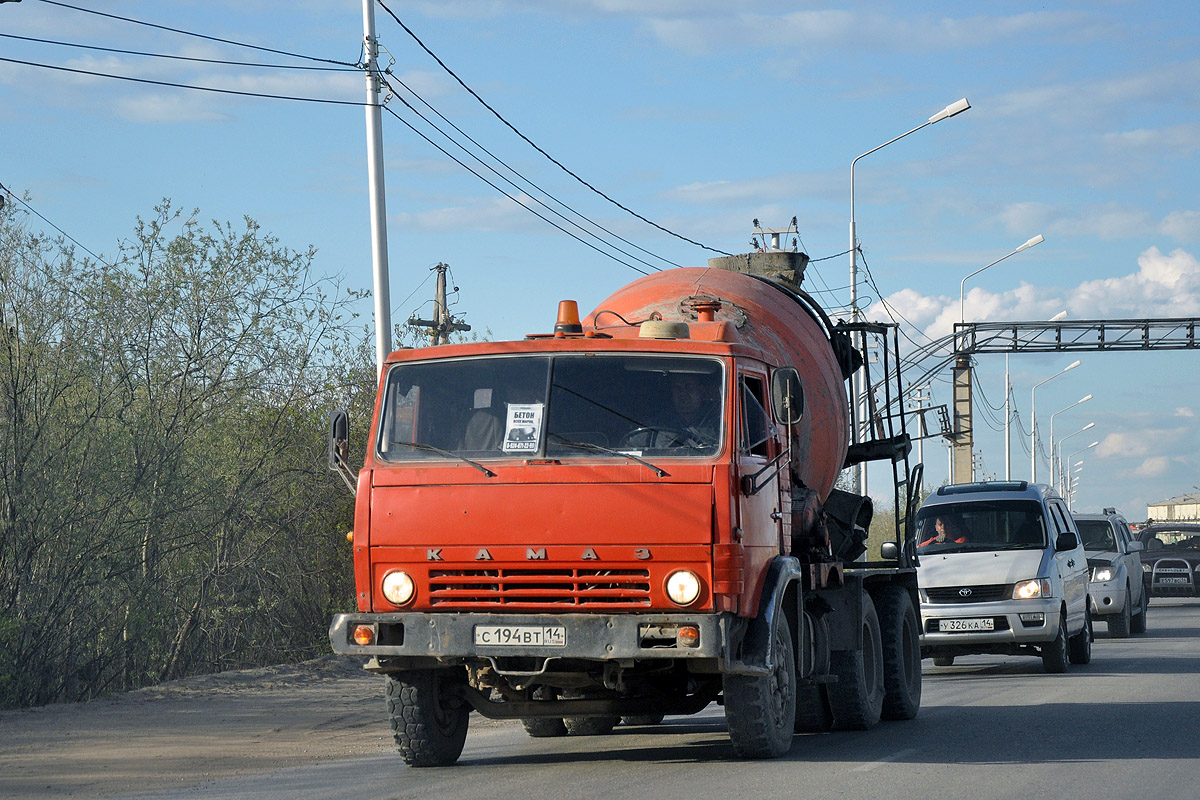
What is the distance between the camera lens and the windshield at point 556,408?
8.12 meters

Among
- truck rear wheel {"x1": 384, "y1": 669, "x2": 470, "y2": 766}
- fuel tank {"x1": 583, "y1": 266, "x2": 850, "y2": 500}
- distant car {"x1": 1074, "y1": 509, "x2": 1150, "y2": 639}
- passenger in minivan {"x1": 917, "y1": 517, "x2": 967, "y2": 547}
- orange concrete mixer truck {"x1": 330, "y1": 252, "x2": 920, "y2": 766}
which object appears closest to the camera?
orange concrete mixer truck {"x1": 330, "y1": 252, "x2": 920, "y2": 766}

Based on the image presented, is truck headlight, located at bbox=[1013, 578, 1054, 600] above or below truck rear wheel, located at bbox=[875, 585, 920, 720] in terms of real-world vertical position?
above

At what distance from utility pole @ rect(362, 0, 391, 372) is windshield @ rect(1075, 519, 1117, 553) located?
525 inches

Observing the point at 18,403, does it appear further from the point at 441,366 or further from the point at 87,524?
the point at 441,366

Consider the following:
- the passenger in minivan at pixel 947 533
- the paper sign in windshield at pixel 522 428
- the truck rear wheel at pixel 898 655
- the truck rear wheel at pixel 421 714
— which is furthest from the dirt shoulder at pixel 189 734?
the passenger in minivan at pixel 947 533

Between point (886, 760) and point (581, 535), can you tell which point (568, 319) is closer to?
point (581, 535)

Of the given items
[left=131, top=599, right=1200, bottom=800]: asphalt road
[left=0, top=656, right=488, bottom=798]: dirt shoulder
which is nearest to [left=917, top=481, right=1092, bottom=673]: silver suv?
[left=131, top=599, right=1200, bottom=800]: asphalt road

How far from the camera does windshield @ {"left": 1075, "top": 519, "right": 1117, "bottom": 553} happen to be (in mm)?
23219

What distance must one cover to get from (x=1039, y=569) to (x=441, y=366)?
31.3 feet

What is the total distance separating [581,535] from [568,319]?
1778 mm

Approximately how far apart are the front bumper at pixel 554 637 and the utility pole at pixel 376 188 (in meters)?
7.36

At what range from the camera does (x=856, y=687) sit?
1075 centimetres

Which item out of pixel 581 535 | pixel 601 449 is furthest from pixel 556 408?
pixel 581 535

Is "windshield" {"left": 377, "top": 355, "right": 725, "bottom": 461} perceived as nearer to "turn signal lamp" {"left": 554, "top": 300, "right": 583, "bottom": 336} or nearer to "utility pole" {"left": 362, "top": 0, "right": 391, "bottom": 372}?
"turn signal lamp" {"left": 554, "top": 300, "right": 583, "bottom": 336}
